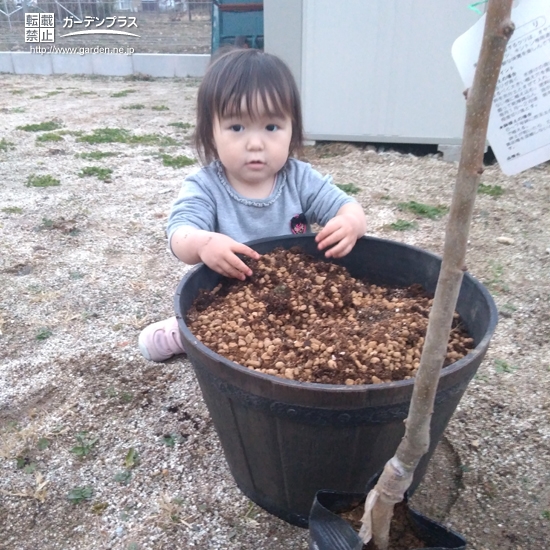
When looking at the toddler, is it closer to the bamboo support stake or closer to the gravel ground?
the gravel ground

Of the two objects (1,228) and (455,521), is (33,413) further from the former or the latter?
(1,228)

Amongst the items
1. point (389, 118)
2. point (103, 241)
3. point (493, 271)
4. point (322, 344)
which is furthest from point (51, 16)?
point (322, 344)

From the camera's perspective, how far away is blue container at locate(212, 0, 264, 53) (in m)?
7.84

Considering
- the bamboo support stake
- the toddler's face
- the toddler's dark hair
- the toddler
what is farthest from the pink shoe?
the bamboo support stake

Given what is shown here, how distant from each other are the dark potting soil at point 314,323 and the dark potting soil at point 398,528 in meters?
0.27

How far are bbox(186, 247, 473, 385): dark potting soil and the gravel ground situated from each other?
513mm

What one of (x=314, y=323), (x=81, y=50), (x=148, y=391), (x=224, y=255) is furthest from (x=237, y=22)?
(x=314, y=323)

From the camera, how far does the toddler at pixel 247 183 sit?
1682 mm

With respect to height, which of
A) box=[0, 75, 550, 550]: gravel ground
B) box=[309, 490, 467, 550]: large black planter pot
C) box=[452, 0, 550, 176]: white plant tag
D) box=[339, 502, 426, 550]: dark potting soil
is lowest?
box=[0, 75, 550, 550]: gravel ground

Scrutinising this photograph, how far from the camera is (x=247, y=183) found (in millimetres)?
1970

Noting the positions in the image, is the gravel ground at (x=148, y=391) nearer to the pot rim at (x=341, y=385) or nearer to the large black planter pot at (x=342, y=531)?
the large black planter pot at (x=342, y=531)
